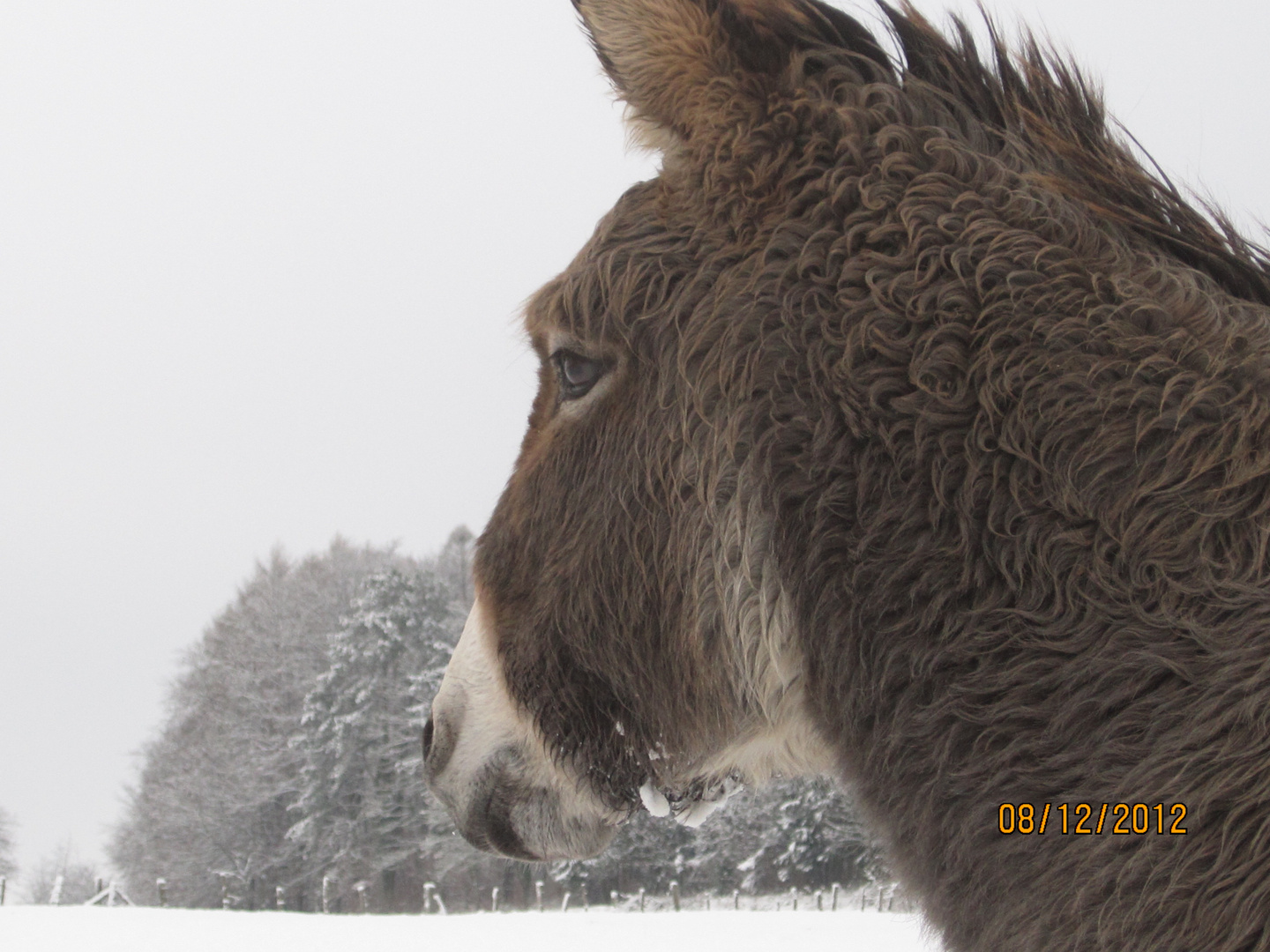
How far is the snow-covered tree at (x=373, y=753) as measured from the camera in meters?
40.2

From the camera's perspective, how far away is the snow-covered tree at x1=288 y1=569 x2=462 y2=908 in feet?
132

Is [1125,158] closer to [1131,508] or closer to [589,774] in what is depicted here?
[1131,508]

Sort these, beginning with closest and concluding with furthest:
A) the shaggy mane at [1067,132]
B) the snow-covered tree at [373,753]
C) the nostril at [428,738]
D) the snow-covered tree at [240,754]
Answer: the shaggy mane at [1067,132] < the nostril at [428,738] < the snow-covered tree at [373,753] < the snow-covered tree at [240,754]

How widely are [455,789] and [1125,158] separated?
1.86m

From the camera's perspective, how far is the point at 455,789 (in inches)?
87.2

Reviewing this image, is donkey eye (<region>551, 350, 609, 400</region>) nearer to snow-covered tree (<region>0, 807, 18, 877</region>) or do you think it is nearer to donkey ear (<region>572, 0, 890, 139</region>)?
donkey ear (<region>572, 0, 890, 139</region>)

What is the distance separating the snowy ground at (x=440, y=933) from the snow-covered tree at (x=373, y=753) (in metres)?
23.2

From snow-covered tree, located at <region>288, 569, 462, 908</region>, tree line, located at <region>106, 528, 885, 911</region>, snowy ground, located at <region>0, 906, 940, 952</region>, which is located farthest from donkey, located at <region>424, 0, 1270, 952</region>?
snow-covered tree, located at <region>288, 569, 462, 908</region>

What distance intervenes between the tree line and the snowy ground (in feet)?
62.3

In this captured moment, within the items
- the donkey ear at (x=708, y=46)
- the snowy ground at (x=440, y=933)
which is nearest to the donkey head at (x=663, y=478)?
the donkey ear at (x=708, y=46)

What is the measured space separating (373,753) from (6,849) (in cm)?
2192

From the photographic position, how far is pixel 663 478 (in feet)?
6.17
